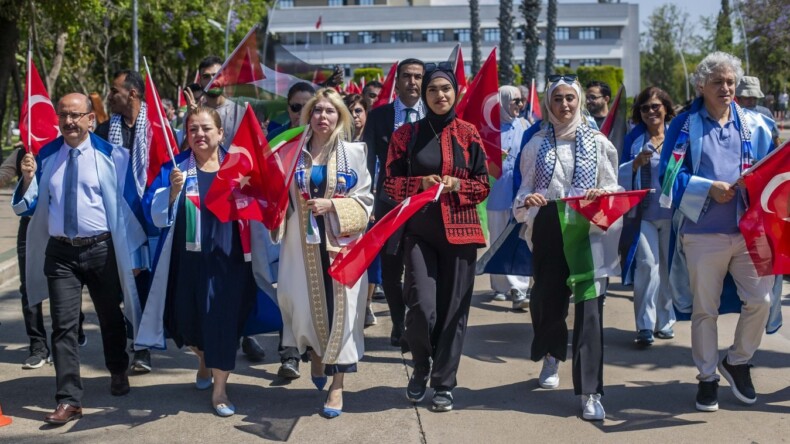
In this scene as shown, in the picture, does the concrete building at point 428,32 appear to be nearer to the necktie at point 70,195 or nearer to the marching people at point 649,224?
the marching people at point 649,224

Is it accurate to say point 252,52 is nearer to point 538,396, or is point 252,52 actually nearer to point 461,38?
point 538,396

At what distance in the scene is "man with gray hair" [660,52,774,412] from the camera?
573 cm

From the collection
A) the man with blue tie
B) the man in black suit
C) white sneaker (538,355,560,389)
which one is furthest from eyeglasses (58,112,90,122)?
white sneaker (538,355,560,389)

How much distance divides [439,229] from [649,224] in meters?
2.48

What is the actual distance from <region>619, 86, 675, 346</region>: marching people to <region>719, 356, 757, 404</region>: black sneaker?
4.83ft

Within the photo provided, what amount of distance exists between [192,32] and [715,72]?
127ft

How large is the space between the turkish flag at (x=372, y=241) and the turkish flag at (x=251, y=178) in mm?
476

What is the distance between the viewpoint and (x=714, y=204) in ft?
18.8

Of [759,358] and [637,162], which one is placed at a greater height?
[637,162]

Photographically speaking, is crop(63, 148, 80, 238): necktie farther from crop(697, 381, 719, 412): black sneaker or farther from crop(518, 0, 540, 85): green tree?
crop(518, 0, 540, 85): green tree

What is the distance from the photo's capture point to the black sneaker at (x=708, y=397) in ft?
18.9

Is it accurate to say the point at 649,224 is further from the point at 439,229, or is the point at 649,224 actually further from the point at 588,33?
the point at 588,33

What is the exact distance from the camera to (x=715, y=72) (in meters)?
5.74

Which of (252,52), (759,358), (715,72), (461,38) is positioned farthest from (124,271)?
(461,38)
